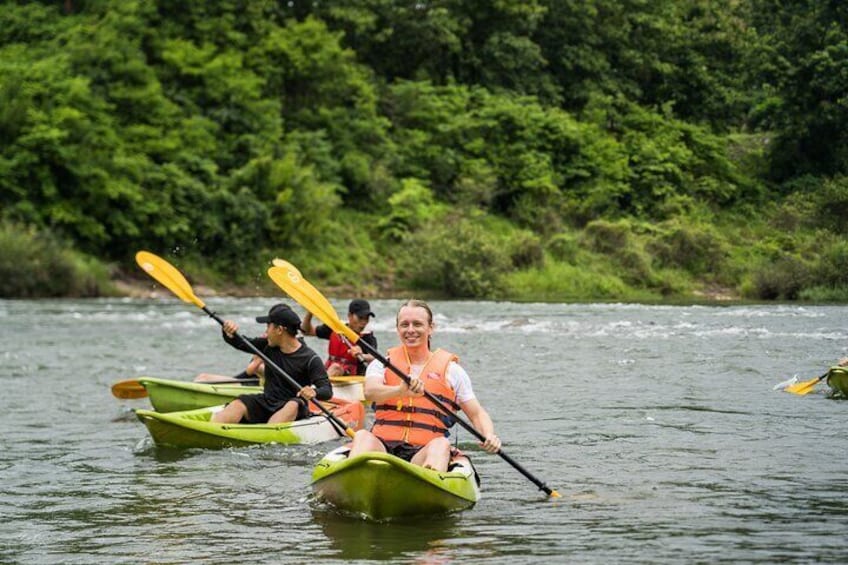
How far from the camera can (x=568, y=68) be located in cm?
4406

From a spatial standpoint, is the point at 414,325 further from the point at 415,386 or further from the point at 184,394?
the point at 184,394

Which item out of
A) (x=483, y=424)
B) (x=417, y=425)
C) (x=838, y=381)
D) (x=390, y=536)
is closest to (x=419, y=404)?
(x=417, y=425)

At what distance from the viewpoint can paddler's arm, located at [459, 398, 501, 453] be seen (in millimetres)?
6992

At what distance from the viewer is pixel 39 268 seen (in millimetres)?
29359

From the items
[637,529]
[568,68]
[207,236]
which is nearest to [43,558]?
[637,529]

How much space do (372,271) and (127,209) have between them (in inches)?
267

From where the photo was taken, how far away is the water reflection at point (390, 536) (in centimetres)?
620

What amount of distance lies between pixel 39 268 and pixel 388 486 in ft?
79.8

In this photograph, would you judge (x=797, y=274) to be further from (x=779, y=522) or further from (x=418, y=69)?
(x=779, y=522)

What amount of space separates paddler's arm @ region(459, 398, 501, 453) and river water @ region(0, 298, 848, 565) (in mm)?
432

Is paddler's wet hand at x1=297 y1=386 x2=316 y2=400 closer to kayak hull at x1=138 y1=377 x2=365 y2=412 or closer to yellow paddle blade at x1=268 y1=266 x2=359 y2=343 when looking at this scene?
yellow paddle blade at x1=268 y1=266 x2=359 y2=343

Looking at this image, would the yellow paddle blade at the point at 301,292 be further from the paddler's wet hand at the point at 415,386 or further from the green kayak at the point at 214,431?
the paddler's wet hand at the point at 415,386

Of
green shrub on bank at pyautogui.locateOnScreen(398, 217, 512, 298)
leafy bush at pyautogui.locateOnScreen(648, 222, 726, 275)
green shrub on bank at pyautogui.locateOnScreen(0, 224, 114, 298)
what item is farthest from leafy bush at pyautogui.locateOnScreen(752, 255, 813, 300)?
green shrub on bank at pyautogui.locateOnScreen(0, 224, 114, 298)

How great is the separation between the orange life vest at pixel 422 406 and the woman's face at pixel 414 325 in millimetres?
153
